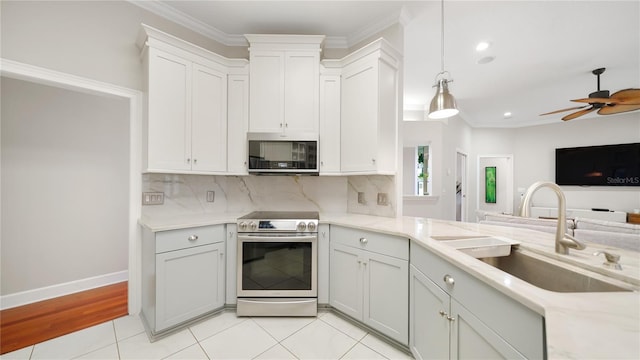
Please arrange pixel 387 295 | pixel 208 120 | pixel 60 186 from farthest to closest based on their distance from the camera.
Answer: pixel 60 186
pixel 208 120
pixel 387 295

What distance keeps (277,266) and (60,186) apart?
2.54m

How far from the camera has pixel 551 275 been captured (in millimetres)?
1097

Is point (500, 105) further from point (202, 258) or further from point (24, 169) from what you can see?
point (24, 169)

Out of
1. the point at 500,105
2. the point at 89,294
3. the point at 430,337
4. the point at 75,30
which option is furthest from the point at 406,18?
the point at 89,294

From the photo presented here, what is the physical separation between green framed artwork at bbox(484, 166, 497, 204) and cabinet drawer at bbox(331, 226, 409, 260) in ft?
21.6

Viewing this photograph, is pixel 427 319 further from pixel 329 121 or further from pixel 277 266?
pixel 329 121

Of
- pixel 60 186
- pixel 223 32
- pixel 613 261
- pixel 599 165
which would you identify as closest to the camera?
pixel 613 261

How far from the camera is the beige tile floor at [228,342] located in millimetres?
1629

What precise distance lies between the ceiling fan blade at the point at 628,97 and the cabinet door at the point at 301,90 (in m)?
3.54

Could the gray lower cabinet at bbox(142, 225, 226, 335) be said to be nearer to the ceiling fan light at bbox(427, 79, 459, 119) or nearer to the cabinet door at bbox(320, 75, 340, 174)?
the cabinet door at bbox(320, 75, 340, 174)

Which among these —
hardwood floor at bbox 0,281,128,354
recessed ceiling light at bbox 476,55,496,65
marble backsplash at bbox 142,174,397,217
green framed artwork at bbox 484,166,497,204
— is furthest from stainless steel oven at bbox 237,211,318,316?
green framed artwork at bbox 484,166,497,204

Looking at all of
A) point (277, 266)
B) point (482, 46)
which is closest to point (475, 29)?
point (482, 46)

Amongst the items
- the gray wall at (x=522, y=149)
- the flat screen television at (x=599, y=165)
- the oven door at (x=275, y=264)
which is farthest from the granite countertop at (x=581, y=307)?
the flat screen television at (x=599, y=165)

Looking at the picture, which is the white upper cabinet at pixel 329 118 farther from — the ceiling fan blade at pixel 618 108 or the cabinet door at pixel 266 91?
the ceiling fan blade at pixel 618 108
